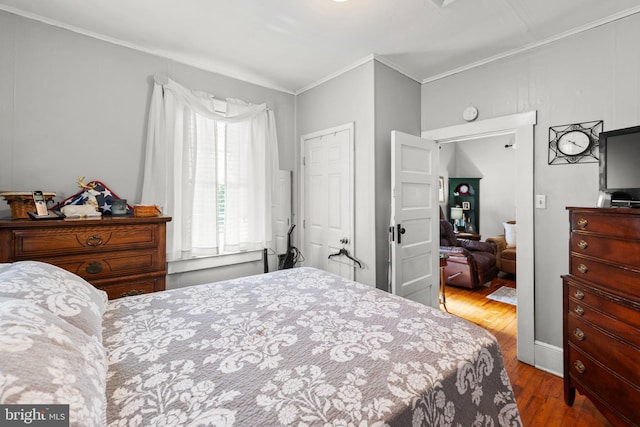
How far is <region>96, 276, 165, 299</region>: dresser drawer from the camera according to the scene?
1.90 meters

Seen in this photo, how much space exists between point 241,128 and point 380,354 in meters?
2.64

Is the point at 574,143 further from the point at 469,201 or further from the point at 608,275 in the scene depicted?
the point at 469,201

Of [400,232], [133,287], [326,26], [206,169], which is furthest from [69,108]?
[400,232]

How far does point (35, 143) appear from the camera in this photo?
2.05 metres

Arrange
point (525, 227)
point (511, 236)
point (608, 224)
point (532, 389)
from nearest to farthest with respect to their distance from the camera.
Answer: point (608, 224) < point (532, 389) < point (525, 227) < point (511, 236)

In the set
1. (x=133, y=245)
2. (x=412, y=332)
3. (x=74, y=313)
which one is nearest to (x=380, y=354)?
(x=412, y=332)

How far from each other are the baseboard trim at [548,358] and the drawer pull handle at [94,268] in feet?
10.9

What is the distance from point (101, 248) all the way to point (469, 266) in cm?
420

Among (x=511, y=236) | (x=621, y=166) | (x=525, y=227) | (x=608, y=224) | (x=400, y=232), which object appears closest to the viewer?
(x=608, y=224)

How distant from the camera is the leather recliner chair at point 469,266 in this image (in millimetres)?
4168

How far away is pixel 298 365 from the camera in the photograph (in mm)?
938

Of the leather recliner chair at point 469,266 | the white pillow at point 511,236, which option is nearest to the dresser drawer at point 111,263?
the leather recliner chair at point 469,266

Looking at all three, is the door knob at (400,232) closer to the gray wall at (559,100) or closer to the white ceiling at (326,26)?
the gray wall at (559,100)

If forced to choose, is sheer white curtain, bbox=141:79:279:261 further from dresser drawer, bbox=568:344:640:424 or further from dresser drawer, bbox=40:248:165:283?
dresser drawer, bbox=568:344:640:424
